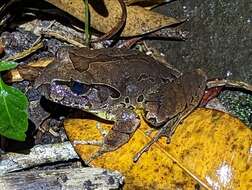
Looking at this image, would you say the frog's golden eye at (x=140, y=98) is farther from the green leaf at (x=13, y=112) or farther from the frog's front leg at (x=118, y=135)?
the green leaf at (x=13, y=112)

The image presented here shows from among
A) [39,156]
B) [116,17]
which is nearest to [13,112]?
[39,156]

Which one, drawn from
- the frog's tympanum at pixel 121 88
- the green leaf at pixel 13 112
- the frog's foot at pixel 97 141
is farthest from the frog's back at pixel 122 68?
the green leaf at pixel 13 112

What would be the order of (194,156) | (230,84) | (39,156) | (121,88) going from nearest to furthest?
(194,156)
(39,156)
(121,88)
(230,84)

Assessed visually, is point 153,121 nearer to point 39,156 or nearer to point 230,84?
point 230,84

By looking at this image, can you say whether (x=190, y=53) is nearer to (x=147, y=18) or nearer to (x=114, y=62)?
(x=147, y=18)

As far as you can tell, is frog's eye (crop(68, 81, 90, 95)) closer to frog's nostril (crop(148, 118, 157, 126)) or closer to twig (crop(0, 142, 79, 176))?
twig (crop(0, 142, 79, 176))
